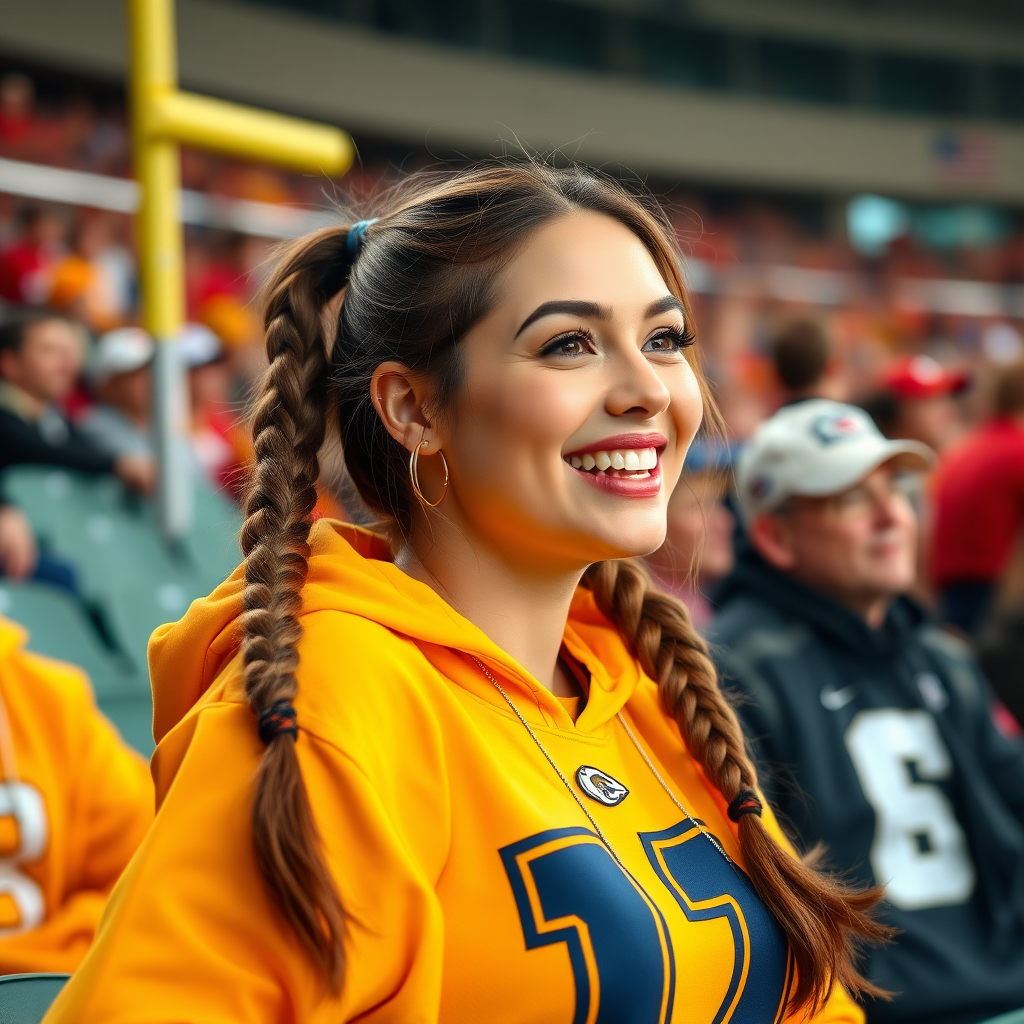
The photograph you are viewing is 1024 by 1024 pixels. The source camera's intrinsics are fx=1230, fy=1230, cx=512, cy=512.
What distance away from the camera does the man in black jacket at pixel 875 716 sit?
1.92 metres

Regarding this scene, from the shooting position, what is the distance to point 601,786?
116 centimetres

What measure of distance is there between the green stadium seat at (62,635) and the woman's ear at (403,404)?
1717 mm

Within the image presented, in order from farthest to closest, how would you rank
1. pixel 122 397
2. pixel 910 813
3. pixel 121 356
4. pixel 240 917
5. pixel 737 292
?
pixel 737 292 < pixel 122 397 < pixel 121 356 < pixel 910 813 < pixel 240 917

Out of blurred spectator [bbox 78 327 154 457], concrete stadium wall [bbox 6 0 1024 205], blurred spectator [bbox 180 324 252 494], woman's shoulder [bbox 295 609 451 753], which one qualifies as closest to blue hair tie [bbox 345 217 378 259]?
woman's shoulder [bbox 295 609 451 753]

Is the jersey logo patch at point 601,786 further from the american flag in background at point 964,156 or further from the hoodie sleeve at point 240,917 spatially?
the american flag in background at point 964,156

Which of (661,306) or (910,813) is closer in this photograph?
(661,306)

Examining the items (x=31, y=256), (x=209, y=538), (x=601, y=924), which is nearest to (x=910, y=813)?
(x=601, y=924)

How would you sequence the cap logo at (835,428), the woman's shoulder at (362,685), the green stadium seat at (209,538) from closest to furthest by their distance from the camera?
the woman's shoulder at (362,685), the cap logo at (835,428), the green stadium seat at (209,538)

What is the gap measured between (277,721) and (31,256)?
205 inches

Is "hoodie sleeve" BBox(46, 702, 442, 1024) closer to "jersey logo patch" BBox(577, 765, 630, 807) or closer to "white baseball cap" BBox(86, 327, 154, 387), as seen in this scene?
"jersey logo patch" BBox(577, 765, 630, 807)

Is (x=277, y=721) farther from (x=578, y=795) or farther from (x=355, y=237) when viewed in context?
(x=355, y=237)

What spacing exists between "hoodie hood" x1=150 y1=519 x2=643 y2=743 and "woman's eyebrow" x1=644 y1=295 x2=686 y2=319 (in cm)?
34

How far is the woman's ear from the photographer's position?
1.19m

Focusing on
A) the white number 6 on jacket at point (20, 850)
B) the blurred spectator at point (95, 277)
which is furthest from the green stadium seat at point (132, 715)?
the blurred spectator at point (95, 277)
